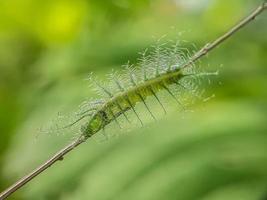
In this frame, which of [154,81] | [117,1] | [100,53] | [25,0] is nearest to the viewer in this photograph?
[154,81]

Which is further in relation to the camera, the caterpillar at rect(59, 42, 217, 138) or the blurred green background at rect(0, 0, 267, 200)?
the blurred green background at rect(0, 0, 267, 200)

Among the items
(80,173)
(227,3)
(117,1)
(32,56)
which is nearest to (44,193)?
(80,173)

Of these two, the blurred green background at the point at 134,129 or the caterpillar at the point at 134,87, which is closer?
the caterpillar at the point at 134,87

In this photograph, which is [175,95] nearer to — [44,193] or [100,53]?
[44,193]

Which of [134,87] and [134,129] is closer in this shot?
[134,87]
